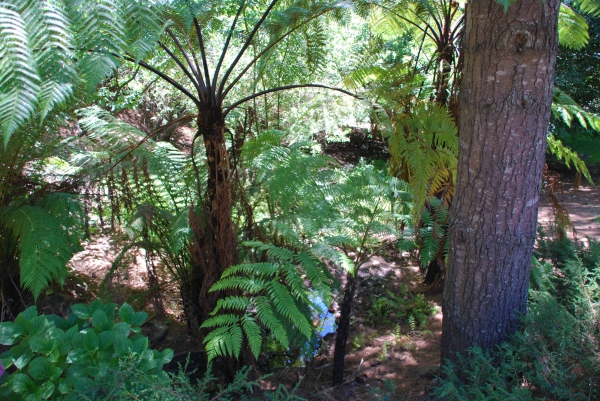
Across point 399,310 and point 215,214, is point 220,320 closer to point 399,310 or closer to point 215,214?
point 215,214

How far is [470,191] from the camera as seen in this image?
213 cm

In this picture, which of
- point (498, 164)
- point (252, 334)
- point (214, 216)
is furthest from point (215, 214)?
point (498, 164)

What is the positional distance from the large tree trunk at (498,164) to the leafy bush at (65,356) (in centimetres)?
138

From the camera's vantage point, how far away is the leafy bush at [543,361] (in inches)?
71.7

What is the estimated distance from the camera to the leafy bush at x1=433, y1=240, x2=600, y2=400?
1.82 metres

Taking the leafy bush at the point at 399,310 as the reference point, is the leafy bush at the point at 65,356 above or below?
above

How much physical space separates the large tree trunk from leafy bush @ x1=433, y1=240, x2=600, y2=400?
121 mm

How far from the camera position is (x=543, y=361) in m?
1.93

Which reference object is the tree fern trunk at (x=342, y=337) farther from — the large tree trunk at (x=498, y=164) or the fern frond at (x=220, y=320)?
the fern frond at (x=220, y=320)

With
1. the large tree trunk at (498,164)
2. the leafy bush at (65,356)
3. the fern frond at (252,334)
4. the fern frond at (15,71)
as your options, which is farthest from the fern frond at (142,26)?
the large tree trunk at (498,164)

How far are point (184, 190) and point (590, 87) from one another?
7.92 meters

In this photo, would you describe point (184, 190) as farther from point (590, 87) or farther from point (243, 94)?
point (590, 87)

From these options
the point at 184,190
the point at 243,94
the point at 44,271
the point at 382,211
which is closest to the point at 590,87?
the point at 243,94

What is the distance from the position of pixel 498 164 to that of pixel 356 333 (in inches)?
71.9
